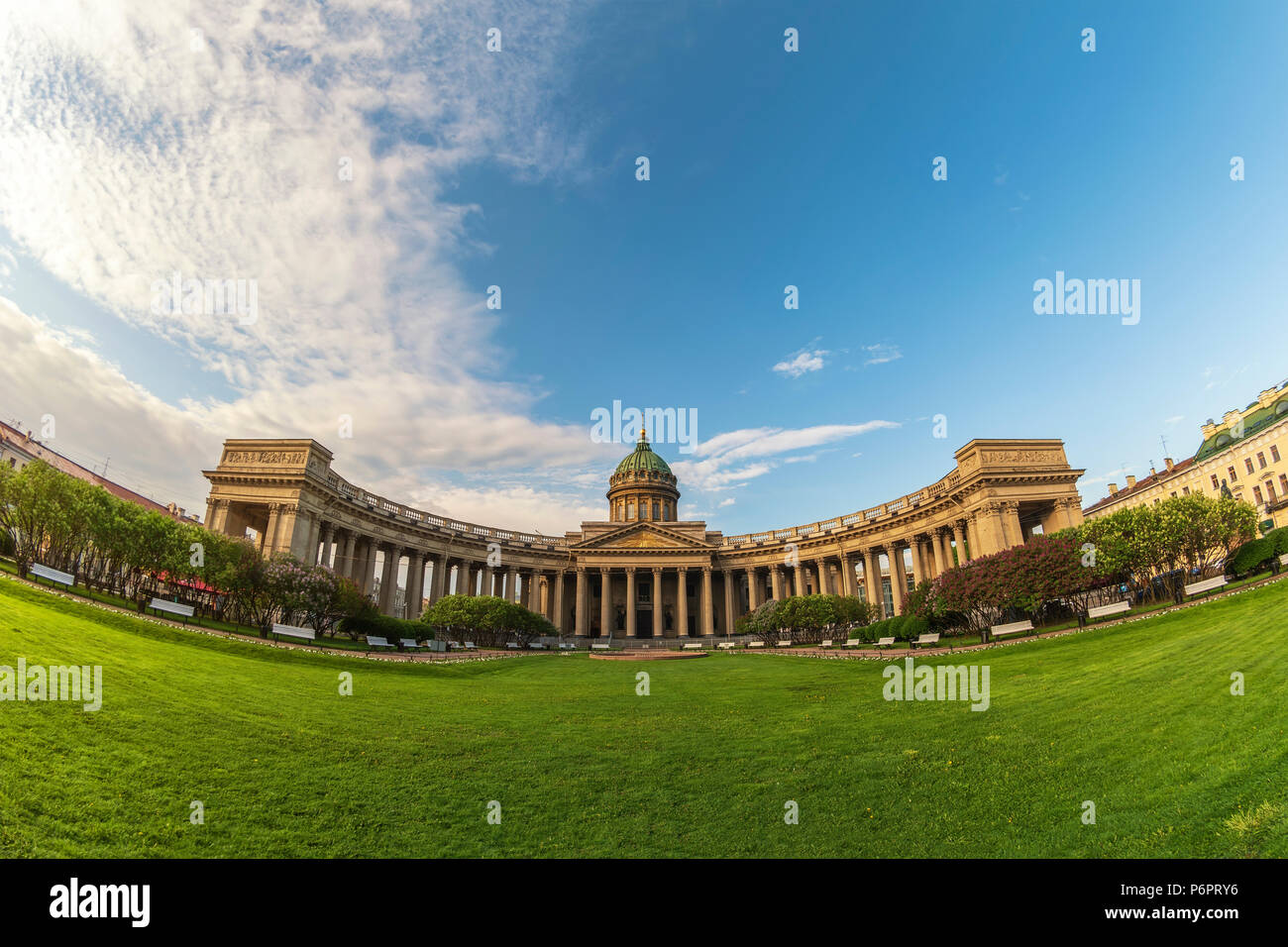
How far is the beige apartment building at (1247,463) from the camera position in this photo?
53.2 meters

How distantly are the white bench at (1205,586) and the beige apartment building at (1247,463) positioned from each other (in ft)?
75.9

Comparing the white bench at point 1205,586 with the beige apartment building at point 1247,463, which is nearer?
the white bench at point 1205,586

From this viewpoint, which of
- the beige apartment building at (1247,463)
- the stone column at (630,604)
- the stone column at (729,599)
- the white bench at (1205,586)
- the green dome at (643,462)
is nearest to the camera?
the white bench at (1205,586)

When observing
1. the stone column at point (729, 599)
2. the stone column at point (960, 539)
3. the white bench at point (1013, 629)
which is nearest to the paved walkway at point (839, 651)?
the white bench at point (1013, 629)

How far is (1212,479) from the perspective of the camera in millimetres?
62688

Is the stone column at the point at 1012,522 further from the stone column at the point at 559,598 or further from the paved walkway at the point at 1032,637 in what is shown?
the stone column at the point at 559,598

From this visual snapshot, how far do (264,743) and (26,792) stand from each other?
3.89 metres

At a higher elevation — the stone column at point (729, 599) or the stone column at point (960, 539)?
the stone column at point (960, 539)

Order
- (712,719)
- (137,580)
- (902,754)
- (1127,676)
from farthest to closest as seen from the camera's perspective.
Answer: (137,580), (712,719), (1127,676), (902,754)

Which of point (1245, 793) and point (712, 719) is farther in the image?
point (712, 719)

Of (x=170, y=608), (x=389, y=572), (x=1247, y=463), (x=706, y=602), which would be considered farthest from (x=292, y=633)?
(x=1247, y=463)
